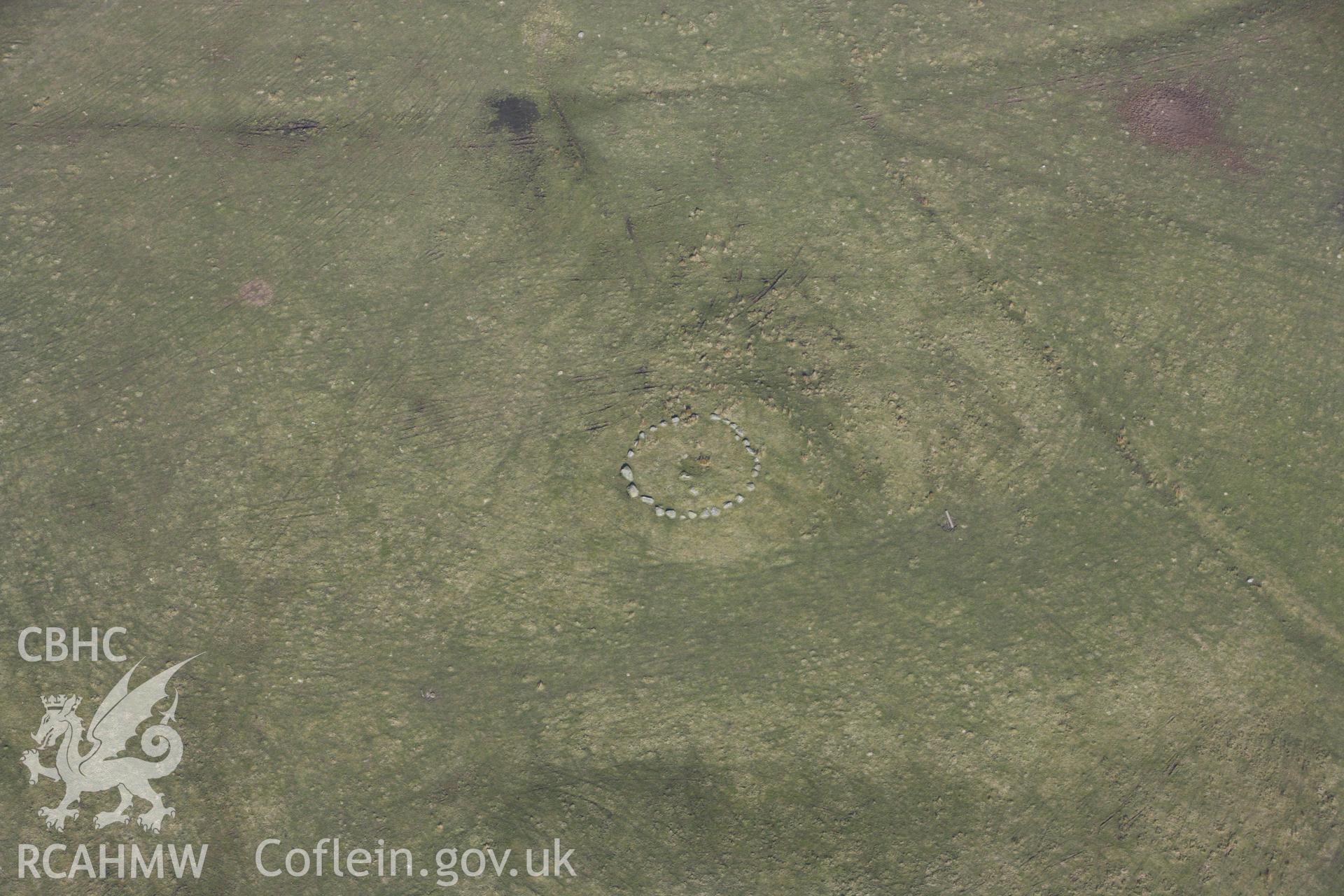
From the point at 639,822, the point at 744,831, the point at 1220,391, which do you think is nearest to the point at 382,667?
the point at 639,822

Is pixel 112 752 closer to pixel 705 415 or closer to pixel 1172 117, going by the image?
pixel 705 415

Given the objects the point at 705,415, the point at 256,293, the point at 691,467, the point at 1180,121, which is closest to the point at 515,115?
the point at 256,293

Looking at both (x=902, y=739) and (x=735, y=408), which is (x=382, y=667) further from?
(x=902, y=739)

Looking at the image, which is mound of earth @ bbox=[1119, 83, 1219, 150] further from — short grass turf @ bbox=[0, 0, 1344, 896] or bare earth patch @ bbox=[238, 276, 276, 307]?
bare earth patch @ bbox=[238, 276, 276, 307]

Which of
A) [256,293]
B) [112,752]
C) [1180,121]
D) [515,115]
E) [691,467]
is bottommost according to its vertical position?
[112,752]

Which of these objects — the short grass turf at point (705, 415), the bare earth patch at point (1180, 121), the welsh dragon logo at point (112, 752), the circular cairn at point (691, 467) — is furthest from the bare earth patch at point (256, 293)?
the bare earth patch at point (1180, 121)

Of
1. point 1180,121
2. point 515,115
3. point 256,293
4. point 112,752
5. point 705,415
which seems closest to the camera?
point 112,752

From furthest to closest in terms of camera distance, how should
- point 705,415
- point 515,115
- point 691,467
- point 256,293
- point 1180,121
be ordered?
point 1180,121 → point 515,115 → point 256,293 → point 705,415 → point 691,467
